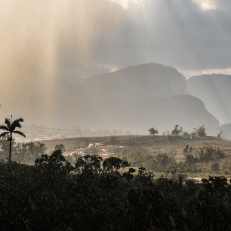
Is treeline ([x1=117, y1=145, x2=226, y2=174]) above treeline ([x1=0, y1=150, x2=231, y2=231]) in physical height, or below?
below

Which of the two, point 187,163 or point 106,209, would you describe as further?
point 187,163

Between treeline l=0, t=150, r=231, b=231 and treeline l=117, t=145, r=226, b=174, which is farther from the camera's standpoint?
treeline l=117, t=145, r=226, b=174

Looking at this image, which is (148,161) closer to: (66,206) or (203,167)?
(203,167)

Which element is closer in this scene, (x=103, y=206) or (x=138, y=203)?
(x=138, y=203)

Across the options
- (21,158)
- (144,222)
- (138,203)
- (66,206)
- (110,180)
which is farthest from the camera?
(21,158)

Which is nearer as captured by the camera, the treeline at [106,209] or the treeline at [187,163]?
the treeline at [106,209]

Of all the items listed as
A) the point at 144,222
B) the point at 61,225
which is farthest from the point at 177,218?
the point at 61,225

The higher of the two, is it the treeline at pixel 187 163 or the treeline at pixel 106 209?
the treeline at pixel 106 209

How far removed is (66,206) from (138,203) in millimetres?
9328

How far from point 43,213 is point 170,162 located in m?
114

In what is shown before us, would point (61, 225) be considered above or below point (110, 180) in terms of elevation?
below

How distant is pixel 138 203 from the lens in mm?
37312

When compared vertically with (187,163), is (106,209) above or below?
above

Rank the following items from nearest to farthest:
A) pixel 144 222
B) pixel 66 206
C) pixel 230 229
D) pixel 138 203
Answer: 1. pixel 230 229
2. pixel 144 222
3. pixel 138 203
4. pixel 66 206
